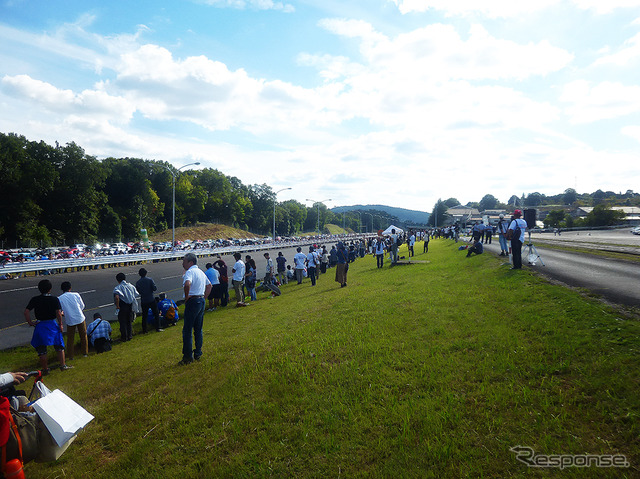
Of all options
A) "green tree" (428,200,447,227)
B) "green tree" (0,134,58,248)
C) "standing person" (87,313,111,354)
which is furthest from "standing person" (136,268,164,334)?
"green tree" (428,200,447,227)

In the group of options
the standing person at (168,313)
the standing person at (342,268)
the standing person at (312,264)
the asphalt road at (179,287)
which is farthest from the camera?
the standing person at (312,264)

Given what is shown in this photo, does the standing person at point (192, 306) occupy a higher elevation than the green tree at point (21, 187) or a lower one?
lower

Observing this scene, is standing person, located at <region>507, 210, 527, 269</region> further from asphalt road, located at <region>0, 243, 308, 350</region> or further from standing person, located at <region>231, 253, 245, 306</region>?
asphalt road, located at <region>0, 243, 308, 350</region>

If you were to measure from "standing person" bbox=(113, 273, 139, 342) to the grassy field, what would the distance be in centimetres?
259

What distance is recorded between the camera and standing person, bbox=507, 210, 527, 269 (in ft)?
37.9

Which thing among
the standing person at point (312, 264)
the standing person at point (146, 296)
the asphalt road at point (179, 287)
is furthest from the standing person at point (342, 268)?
the standing person at point (146, 296)

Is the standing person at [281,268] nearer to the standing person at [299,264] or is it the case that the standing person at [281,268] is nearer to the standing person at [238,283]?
the standing person at [299,264]

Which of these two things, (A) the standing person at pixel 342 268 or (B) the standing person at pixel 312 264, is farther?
(B) the standing person at pixel 312 264

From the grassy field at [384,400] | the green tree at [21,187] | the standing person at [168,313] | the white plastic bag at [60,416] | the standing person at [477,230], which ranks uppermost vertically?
the green tree at [21,187]

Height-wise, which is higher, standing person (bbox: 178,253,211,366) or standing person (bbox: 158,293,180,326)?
standing person (bbox: 178,253,211,366)

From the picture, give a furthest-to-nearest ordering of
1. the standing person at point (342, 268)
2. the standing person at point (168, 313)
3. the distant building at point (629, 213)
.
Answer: the distant building at point (629, 213)
the standing person at point (342, 268)
the standing person at point (168, 313)

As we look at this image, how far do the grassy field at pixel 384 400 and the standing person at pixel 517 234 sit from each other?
411 centimetres

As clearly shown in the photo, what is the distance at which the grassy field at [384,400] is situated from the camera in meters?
3.63

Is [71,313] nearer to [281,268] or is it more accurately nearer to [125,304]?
[125,304]
